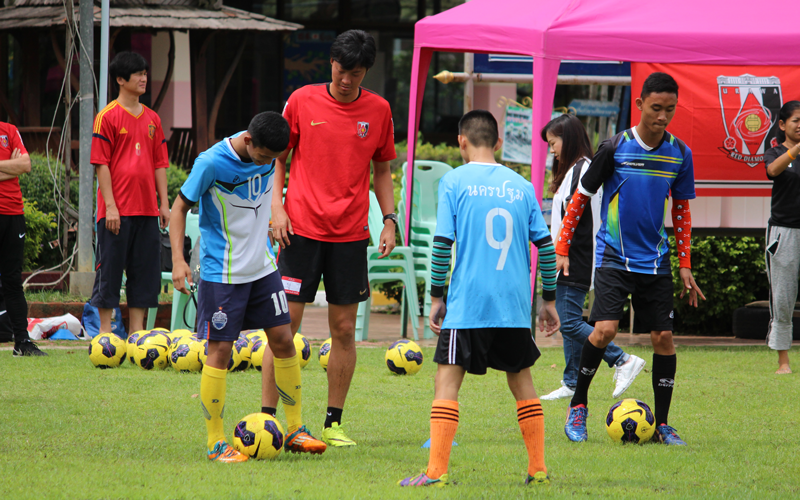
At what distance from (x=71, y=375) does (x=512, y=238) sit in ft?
14.2

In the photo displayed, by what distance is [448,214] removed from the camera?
13.2 ft

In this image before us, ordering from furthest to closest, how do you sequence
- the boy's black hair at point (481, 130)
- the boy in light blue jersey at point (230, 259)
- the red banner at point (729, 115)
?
the red banner at point (729, 115)
the boy in light blue jersey at point (230, 259)
the boy's black hair at point (481, 130)

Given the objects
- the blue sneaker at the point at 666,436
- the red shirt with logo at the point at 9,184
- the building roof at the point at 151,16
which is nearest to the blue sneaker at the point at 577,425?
the blue sneaker at the point at 666,436

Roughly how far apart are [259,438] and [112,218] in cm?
391

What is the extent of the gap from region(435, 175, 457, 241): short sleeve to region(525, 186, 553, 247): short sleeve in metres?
0.35

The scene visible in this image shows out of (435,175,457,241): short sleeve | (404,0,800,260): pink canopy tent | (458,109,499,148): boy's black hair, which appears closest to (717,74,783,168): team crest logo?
(404,0,800,260): pink canopy tent

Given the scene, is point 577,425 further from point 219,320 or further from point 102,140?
point 102,140

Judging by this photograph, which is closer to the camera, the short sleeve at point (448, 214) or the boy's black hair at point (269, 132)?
the short sleeve at point (448, 214)

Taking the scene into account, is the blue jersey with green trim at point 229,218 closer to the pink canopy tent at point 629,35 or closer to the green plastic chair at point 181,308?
the pink canopy tent at point 629,35

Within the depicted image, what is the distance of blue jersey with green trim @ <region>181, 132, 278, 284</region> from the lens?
4500 mm

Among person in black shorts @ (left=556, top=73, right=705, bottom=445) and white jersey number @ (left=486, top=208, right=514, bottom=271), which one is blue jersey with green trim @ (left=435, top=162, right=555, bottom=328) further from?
person in black shorts @ (left=556, top=73, right=705, bottom=445)

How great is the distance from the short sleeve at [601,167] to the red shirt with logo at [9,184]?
501cm

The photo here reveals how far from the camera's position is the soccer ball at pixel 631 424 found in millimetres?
5031

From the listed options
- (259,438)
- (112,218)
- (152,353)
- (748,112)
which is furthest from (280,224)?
(748,112)
